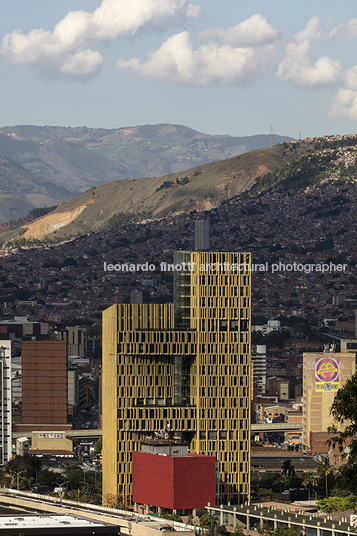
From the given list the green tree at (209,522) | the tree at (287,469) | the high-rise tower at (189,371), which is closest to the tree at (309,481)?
the tree at (287,469)

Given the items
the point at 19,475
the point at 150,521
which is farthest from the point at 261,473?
the point at 150,521

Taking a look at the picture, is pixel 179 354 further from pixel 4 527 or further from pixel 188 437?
pixel 4 527

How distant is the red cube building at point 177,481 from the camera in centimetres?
13788

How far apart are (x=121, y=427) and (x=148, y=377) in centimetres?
754

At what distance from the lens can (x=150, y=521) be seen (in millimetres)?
129750

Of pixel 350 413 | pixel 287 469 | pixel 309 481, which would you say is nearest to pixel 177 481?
pixel 309 481

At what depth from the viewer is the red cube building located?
138 m

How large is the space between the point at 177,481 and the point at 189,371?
22.1 metres

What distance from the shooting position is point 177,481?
137750 mm

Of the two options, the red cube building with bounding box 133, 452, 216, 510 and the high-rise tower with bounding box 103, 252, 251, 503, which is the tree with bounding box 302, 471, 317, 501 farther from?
the red cube building with bounding box 133, 452, 216, 510

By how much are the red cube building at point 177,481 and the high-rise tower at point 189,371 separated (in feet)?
29.4

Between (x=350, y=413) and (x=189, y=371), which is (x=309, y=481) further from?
(x=350, y=413)

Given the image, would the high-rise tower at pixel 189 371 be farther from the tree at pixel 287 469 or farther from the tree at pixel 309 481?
the tree at pixel 287 469

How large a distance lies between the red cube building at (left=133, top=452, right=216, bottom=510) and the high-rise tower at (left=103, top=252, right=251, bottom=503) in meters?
8.96
